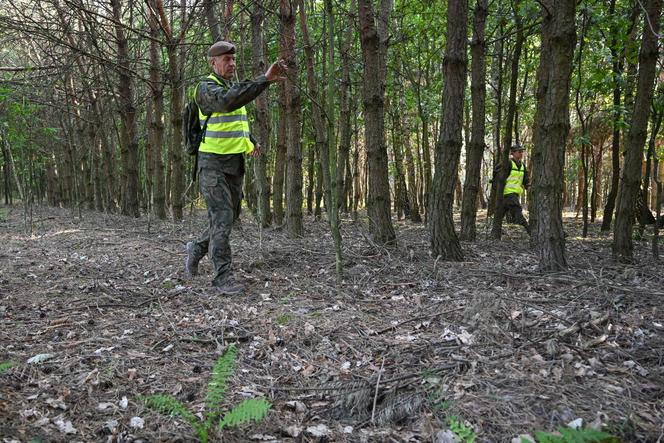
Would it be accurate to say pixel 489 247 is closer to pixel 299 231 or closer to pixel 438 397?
pixel 299 231

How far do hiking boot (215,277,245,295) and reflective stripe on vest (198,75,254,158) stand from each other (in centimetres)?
140

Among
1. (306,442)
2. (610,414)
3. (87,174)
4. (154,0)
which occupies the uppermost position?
(154,0)

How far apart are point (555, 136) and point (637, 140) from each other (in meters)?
1.86

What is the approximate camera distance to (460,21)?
5934mm

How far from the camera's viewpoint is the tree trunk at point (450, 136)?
234 inches

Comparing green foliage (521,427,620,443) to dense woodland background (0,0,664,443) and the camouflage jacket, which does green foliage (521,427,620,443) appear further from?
the camouflage jacket

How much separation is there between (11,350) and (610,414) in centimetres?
399

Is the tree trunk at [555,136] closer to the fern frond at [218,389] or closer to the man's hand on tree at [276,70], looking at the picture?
the man's hand on tree at [276,70]

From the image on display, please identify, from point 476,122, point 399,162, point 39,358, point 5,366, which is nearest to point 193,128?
point 39,358

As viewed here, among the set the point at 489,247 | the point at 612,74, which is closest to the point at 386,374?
the point at 489,247

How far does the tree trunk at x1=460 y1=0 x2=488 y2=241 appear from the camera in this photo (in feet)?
27.3

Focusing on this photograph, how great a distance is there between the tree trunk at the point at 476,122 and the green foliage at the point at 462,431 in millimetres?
6488

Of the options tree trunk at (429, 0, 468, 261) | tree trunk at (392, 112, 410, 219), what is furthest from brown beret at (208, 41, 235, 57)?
tree trunk at (392, 112, 410, 219)

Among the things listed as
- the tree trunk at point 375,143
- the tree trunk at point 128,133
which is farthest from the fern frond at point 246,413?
the tree trunk at point 128,133
